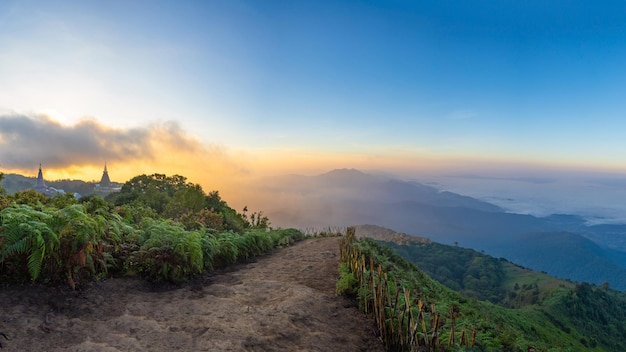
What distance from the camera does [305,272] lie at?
8.63 m

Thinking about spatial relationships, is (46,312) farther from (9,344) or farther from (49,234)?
(49,234)

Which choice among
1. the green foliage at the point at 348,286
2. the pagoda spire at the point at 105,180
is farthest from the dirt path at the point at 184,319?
the pagoda spire at the point at 105,180

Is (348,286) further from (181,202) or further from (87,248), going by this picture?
(181,202)

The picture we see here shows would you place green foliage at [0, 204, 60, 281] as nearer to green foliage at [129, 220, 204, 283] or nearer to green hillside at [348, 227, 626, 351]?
green foliage at [129, 220, 204, 283]

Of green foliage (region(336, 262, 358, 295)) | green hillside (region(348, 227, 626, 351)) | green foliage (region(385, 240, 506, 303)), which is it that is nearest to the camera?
green foliage (region(336, 262, 358, 295))

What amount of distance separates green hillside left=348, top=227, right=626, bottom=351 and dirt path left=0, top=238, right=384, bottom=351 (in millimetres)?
2172

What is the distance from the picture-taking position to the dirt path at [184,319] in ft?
13.5

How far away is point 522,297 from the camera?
48750 mm

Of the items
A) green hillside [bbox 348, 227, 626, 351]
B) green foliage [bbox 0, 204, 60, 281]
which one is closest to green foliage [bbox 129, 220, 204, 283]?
green foliage [bbox 0, 204, 60, 281]

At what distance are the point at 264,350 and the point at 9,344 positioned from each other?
112 inches

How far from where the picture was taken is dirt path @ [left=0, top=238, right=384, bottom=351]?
4.13m

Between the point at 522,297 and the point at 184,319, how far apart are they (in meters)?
56.7

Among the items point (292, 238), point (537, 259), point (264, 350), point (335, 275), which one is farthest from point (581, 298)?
point (537, 259)

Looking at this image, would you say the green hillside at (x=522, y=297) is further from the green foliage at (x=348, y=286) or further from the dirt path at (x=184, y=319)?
the dirt path at (x=184, y=319)
